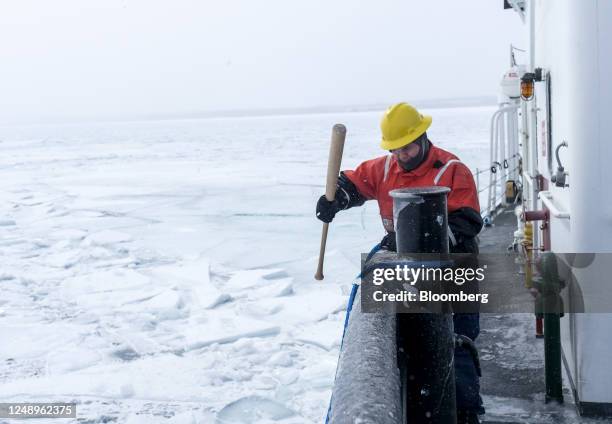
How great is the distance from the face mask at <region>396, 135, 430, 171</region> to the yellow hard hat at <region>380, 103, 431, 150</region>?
71mm

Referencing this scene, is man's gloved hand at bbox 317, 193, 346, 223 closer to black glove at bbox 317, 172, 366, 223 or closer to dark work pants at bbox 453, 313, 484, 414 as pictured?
black glove at bbox 317, 172, 366, 223

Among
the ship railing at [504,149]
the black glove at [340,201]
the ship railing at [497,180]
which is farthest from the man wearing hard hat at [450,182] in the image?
the ship railing at [504,149]

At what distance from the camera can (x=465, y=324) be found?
9.73ft

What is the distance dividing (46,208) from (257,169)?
34.4 ft

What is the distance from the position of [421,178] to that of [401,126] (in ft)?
0.98

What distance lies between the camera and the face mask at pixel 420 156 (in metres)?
2.92

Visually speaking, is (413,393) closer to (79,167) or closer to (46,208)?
(46,208)

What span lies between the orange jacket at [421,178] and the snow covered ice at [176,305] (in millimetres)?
2075

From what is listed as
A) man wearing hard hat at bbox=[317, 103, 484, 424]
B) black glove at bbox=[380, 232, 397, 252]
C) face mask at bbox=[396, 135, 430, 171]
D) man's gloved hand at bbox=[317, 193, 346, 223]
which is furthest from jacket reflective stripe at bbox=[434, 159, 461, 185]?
man's gloved hand at bbox=[317, 193, 346, 223]

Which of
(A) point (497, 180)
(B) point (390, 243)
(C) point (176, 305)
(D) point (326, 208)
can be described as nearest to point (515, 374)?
(B) point (390, 243)

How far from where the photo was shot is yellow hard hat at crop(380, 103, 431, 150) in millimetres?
2834

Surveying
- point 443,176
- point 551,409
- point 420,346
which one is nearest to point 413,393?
point 420,346

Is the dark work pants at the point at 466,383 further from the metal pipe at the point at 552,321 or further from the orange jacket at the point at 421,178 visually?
the orange jacket at the point at 421,178

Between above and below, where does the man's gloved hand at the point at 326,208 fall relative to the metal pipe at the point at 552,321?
above
